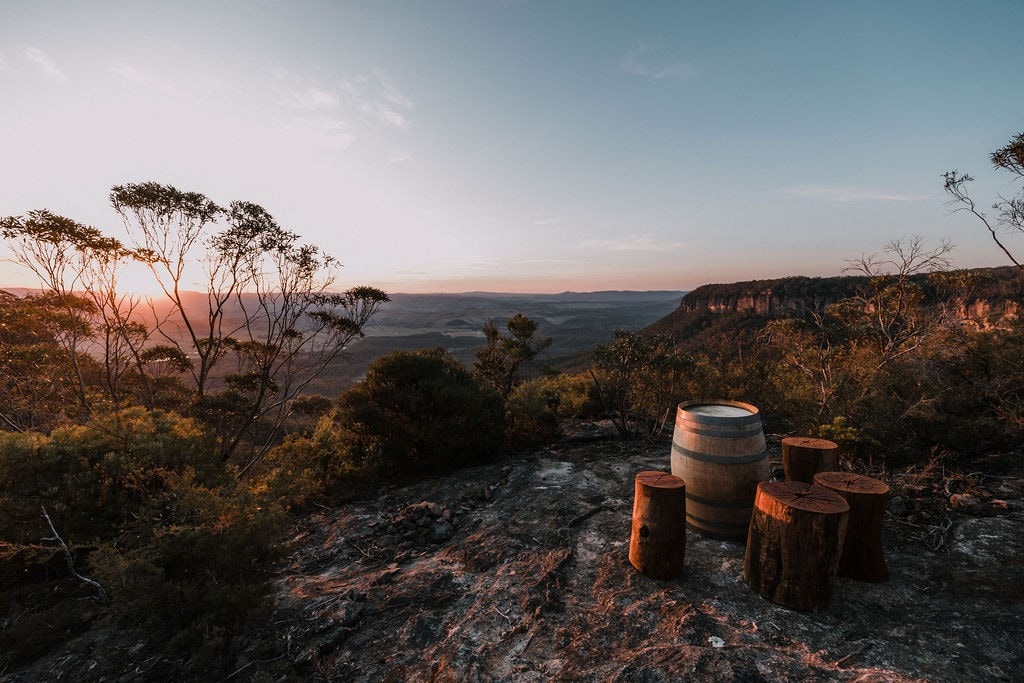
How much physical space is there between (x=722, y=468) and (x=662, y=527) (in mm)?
887

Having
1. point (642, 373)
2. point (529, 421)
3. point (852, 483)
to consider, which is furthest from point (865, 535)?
point (529, 421)

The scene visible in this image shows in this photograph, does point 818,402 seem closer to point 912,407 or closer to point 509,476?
point 912,407

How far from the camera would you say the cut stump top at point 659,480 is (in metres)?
3.45

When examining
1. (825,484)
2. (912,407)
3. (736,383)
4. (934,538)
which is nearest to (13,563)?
(825,484)

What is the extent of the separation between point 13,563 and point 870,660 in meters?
7.59

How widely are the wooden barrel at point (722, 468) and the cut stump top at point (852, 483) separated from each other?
0.46 m

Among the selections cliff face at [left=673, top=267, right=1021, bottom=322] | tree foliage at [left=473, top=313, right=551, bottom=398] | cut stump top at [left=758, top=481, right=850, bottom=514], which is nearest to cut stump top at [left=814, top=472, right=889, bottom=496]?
cut stump top at [left=758, top=481, right=850, bottom=514]

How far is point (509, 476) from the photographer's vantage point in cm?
627

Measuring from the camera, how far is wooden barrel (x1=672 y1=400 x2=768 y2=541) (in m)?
3.76

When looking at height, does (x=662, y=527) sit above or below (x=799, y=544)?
below

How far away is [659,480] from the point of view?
3574 mm

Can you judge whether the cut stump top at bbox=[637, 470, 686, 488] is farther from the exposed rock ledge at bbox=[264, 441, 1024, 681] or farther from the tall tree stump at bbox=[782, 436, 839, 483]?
the tall tree stump at bbox=[782, 436, 839, 483]

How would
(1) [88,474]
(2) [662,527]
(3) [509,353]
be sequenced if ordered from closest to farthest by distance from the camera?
(2) [662,527] < (1) [88,474] < (3) [509,353]

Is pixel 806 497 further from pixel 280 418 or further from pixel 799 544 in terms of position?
pixel 280 418
